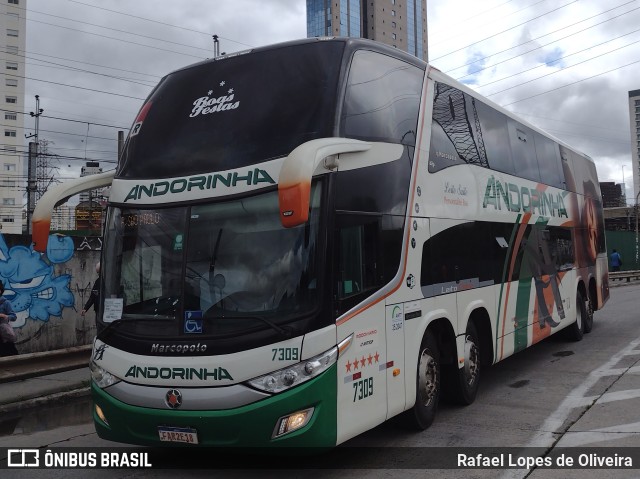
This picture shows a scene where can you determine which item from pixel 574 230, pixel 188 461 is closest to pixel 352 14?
pixel 574 230

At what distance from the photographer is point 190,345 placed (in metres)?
4.88

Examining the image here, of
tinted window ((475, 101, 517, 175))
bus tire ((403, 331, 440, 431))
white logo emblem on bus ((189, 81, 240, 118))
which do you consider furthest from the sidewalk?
tinted window ((475, 101, 517, 175))

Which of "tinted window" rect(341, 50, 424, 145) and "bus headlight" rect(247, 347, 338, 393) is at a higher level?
"tinted window" rect(341, 50, 424, 145)

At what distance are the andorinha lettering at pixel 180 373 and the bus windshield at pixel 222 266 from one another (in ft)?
0.98

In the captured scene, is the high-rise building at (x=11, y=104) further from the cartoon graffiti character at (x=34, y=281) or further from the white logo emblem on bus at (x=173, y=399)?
the white logo emblem on bus at (x=173, y=399)

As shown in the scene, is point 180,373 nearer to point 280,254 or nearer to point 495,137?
point 280,254

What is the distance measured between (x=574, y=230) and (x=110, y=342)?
10.1 metres

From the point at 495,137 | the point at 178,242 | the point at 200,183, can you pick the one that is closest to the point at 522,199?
the point at 495,137

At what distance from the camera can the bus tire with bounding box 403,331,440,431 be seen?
6.33 meters

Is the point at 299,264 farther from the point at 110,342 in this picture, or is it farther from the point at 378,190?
the point at 110,342

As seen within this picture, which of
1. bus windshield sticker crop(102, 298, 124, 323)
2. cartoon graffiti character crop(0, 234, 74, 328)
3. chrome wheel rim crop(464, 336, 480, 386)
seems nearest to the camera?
bus windshield sticker crop(102, 298, 124, 323)

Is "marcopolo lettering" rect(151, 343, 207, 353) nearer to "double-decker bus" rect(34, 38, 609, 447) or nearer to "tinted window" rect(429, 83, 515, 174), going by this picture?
"double-decker bus" rect(34, 38, 609, 447)

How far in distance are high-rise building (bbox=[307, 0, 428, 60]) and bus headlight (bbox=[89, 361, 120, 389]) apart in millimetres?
113686

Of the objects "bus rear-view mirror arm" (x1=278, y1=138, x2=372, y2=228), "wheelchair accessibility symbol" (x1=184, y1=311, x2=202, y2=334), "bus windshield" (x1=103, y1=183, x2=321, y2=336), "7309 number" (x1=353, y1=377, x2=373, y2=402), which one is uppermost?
"bus rear-view mirror arm" (x1=278, y1=138, x2=372, y2=228)
